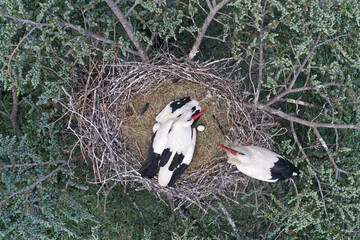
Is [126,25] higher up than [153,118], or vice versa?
[126,25]

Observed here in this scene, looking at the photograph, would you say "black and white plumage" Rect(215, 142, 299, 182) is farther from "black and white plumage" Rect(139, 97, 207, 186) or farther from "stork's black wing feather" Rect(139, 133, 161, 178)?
"stork's black wing feather" Rect(139, 133, 161, 178)

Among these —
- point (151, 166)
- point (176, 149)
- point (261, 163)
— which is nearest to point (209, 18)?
point (176, 149)

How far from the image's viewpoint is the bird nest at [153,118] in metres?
3.26

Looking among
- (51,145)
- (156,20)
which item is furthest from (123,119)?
(156,20)

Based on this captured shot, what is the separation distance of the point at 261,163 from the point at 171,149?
2.80 feet

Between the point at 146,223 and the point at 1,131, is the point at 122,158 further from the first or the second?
the point at 1,131

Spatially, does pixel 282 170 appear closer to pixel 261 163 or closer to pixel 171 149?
pixel 261 163

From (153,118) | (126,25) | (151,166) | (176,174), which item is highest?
(126,25)

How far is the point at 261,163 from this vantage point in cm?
302

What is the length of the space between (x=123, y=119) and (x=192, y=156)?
81 centimetres

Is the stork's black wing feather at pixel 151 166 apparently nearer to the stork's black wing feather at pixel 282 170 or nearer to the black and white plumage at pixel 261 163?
the black and white plumage at pixel 261 163

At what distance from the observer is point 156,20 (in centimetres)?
294

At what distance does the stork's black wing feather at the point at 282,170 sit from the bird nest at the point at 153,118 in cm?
41

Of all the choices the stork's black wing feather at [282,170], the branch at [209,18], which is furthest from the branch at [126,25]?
the stork's black wing feather at [282,170]
